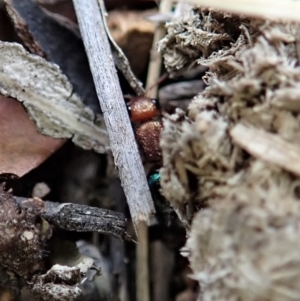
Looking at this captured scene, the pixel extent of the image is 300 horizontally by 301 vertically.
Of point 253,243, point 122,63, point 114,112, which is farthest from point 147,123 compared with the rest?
point 253,243

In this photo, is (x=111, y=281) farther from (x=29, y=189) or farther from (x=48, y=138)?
(x=48, y=138)

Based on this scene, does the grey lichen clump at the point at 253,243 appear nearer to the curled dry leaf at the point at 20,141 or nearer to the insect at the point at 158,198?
the insect at the point at 158,198

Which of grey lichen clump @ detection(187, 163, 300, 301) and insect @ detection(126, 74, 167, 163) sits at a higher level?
grey lichen clump @ detection(187, 163, 300, 301)

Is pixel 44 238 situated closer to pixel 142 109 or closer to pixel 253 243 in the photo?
pixel 142 109

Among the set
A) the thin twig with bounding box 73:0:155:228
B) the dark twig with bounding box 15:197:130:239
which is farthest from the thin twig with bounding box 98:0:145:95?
the dark twig with bounding box 15:197:130:239

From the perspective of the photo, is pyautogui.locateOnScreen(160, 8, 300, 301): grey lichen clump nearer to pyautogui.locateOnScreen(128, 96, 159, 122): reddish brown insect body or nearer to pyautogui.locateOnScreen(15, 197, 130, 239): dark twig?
pyautogui.locateOnScreen(15, 197, 130, 239): dark twig

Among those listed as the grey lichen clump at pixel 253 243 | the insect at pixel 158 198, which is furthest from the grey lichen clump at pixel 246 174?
the insect at pixel 158 198
